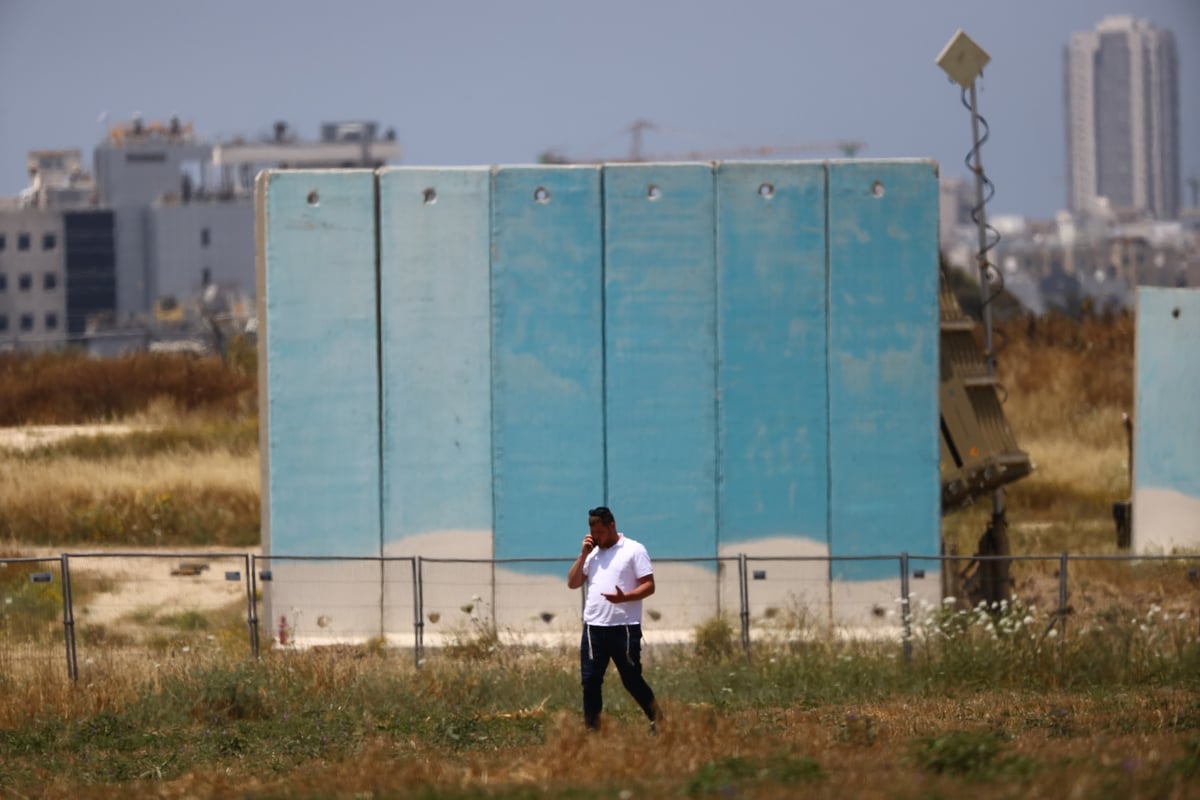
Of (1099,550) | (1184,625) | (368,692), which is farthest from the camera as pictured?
(1099,550)

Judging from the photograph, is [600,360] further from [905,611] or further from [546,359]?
[905,611]

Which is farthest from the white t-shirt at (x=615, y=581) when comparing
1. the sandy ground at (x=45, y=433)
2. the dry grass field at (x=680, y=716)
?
the sandy ground at (x=45, y=433)

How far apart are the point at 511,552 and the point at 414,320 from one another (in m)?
2.61

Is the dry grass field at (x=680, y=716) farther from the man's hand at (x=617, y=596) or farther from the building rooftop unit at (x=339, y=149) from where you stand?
the building rooftop unit at (x=339, y=149)

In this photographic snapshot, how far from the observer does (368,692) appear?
13695 millimetres

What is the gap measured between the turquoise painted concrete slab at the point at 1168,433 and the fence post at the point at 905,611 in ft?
16.2

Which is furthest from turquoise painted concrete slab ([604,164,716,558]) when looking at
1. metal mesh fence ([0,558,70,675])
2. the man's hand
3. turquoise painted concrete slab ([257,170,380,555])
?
metal mesh fence ([0,558,70,675])

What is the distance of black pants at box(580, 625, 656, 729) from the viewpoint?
1168 cm

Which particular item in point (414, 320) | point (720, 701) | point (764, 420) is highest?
point (414, 320)

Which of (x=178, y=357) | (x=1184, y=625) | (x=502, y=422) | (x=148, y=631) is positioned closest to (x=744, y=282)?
(x=502, y=422)

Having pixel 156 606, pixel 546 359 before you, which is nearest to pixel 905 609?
pixel 546 359

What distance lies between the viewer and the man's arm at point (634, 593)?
1167cm

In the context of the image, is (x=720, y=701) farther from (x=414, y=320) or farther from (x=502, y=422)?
(x=414, y=320)

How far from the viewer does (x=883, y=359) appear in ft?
56.2
